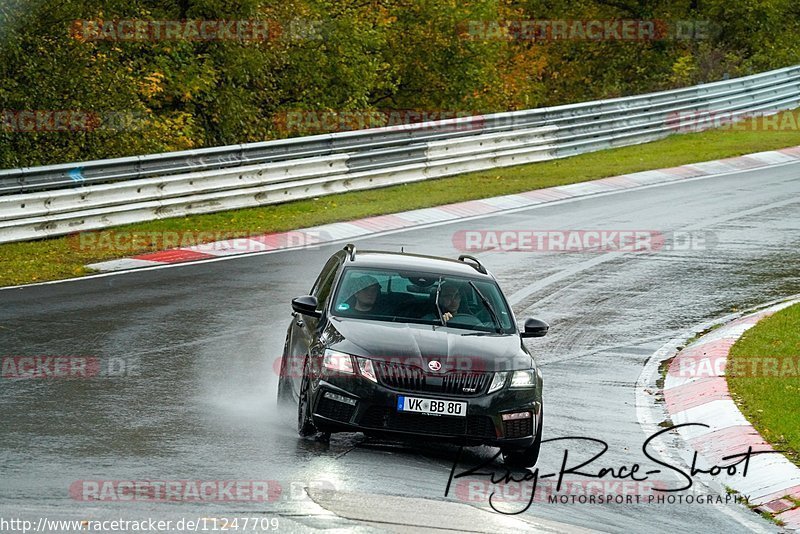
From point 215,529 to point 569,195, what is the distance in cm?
1929

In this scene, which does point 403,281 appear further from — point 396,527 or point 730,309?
point 730,309

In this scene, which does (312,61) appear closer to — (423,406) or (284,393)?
(284,393)

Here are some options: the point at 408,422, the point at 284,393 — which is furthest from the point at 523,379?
the point at 284,393

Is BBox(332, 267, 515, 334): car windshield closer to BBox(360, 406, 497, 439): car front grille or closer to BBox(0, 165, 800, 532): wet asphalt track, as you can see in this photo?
BBox(0, 165, 800, 532): wet asphalt track

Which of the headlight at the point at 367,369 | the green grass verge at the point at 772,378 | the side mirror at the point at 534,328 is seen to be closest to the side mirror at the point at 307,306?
the headlight at the point at 367,369

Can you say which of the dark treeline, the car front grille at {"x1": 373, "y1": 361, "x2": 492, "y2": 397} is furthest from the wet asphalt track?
the dark treeline

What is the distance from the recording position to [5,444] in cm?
915

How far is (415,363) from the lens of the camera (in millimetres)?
9484

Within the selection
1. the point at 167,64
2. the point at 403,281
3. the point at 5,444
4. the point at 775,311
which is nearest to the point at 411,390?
the point at 403,281

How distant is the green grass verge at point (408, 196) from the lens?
18.8 meters

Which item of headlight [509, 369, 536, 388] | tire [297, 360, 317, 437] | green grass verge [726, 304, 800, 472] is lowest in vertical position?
green grass verge [726, 304, 800, 472]

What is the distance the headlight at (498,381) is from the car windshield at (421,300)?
0.91 meters

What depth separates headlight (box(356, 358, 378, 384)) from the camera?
30.8ft

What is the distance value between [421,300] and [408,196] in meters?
14.7
